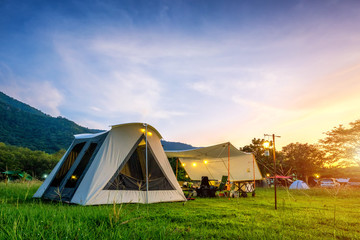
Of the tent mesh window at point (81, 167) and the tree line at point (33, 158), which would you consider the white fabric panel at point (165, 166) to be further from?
the tree line at point (33, 158)

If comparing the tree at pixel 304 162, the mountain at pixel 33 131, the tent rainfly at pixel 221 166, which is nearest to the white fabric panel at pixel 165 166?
the tent rainfly at pixel 221 166

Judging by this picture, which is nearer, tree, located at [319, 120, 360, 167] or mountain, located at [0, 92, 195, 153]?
tree, located at [319, 120, 360, 167]

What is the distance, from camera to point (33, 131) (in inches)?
1123

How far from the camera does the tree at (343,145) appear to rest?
17094mm

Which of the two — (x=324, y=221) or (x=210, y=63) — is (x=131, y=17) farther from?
(x=324, y=221)

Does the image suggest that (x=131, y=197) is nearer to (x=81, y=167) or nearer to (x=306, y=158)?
(x=81, y=167)

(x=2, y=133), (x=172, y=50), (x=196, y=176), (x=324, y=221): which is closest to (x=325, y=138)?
(x=196, y=176)

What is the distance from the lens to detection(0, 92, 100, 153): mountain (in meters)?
26.6

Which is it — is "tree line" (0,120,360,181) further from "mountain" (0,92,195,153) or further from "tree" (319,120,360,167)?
"mountain" (0,92,195,153)

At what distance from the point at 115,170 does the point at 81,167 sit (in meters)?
1.10

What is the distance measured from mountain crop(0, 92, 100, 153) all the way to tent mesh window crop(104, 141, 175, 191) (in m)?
23.7

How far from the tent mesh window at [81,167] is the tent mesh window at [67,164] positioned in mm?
537

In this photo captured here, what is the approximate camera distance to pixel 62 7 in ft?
22.0

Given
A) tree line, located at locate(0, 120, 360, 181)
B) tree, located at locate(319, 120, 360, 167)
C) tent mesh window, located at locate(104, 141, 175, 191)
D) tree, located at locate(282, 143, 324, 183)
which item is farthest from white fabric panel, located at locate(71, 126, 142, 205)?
tree, located at locate(282, 143, 324, 183)
